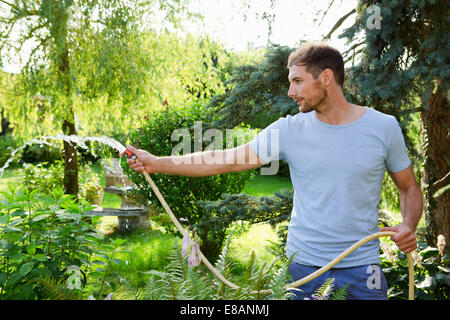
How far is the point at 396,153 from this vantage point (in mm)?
1835

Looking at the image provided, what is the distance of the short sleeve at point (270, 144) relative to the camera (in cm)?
190

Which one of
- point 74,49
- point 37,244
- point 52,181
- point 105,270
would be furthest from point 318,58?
point 52,181

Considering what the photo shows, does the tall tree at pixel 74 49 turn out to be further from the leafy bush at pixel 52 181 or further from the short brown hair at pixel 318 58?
the short brown hair at pixel 318 58

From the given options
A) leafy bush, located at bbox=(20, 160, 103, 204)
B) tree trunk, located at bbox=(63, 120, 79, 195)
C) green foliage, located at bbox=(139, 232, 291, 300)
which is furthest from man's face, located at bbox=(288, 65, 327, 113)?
leafy bush, located at bbox=(20, 160, 103, 204)

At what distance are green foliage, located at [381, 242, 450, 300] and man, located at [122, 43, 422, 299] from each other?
97cm

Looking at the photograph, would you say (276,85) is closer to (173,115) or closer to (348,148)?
(348,148)

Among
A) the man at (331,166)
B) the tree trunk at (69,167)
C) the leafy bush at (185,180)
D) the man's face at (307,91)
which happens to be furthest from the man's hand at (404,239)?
the tree trunk at (69,167)

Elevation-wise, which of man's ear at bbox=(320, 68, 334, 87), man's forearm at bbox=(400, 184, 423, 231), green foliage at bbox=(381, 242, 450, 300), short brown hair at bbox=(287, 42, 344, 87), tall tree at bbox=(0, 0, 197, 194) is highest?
tall tree at bbox=(0, 0, 197, 194)

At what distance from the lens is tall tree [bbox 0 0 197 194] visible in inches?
229

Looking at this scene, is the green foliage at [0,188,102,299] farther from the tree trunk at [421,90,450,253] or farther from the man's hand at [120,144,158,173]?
the tree trunk at [421,90,450,253]

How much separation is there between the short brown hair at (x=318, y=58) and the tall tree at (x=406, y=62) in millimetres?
1024

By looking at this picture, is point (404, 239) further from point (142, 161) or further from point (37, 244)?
point (37, 244)
